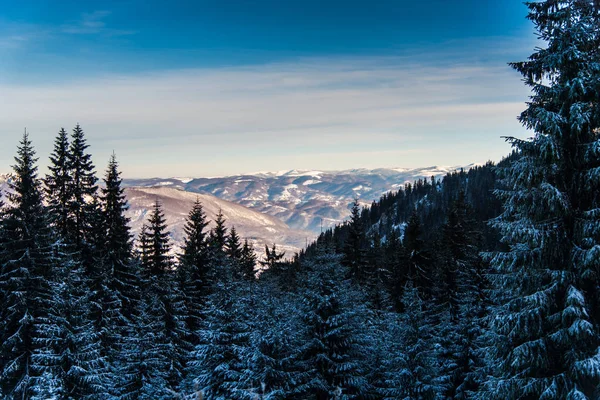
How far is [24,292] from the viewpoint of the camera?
2186cm

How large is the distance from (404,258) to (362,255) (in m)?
4.38

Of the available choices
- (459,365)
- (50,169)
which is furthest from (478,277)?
(50,169)

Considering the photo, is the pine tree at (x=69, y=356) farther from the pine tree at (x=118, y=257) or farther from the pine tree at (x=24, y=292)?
the pine tree at (x=118, y=257)

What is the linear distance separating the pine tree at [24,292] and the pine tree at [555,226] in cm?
2018

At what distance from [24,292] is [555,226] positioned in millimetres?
23461

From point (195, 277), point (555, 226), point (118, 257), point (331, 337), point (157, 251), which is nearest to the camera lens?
point (555, 226)

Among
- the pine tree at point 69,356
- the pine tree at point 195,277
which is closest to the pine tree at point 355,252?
the pine tree at point 195,277

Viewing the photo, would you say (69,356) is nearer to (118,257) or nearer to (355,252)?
(118,257)

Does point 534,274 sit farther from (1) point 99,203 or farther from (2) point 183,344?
(1) point 99,203

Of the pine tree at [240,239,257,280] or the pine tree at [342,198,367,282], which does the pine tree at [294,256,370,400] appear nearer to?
the pine tree at [342,198,367,282]

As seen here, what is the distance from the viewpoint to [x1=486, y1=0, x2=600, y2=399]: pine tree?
35.0 ft

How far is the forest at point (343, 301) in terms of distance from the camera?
11.1 meters

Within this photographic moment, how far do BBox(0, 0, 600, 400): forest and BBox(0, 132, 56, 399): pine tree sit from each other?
0.09 m

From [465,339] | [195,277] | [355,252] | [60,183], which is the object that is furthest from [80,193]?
[465,339]
